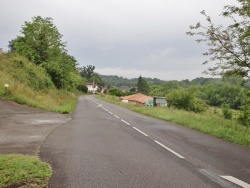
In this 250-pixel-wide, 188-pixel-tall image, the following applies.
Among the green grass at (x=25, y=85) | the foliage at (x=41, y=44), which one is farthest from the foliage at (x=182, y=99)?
the green grass at (x=25, y=85)

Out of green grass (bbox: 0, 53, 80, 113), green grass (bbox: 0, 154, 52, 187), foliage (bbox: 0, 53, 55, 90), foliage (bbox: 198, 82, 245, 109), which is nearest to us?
green grass (bbox: 0, 154, 52, 187)

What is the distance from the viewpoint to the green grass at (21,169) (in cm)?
471

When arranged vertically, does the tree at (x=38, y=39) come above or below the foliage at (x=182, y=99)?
above

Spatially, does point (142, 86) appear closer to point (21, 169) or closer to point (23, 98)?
point (23, 98)

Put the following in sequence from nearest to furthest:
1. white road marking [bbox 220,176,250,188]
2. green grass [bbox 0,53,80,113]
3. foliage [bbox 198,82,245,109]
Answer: white road marking [bbox 220,176,250,188] → green grass [bbox 0,53,80,113] → foliage [bbox 198,82,245,109]

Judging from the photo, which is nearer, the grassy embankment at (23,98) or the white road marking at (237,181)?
the grassy embankment at (23,98)

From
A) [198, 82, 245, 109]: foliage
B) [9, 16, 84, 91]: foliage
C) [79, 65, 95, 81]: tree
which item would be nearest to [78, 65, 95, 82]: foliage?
[79, 65, 95, 81]: tree

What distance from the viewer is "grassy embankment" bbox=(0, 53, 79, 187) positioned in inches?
193

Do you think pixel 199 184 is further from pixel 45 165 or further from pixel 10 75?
pixel 10 75

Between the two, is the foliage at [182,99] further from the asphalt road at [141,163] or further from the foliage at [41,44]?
the asphalt road at [141,163]

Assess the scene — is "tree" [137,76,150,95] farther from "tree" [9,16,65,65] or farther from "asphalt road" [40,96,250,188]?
"asphalt road" [40,96,250,188]

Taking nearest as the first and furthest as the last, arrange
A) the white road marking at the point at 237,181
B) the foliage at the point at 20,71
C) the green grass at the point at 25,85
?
the white road marking at the point at 237,181
the green grass at the point at 25,85
the foliage at the point at 20,71

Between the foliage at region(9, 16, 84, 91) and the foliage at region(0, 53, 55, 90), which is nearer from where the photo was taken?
the foliage at region(0, 53, 55, 90)

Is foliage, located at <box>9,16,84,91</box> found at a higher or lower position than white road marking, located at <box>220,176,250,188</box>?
higher
